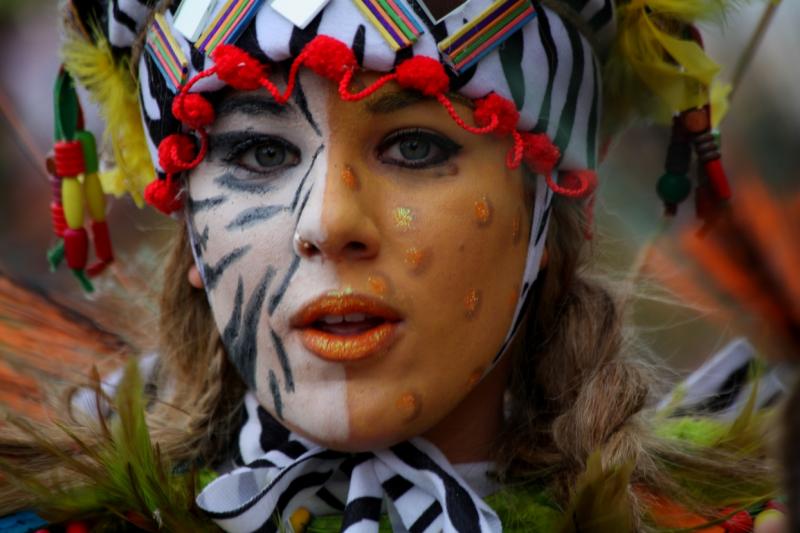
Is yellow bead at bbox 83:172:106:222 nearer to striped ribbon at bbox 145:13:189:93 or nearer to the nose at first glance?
striped ribbon at bbox 145:13:189:93

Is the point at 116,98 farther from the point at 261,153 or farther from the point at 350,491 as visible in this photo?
the point at 350,491

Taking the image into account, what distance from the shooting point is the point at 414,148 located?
2.21m

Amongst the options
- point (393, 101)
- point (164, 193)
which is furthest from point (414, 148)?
point (164, 193)

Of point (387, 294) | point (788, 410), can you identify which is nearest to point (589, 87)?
point (387, 294)

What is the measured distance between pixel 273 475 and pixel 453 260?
561 mm

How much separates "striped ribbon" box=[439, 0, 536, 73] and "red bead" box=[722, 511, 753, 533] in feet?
3.28

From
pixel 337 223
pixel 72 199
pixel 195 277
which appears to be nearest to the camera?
pixel 337 223

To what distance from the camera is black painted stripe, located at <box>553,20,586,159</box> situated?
2.33m

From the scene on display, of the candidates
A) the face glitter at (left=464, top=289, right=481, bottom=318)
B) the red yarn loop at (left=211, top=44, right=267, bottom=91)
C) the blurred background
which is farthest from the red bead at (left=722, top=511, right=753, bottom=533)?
the red yarn loop at (left=211, top=44, right=267, bottom=91)

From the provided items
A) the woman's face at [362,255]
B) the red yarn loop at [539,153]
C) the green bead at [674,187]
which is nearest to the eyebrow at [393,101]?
the woman's face at [362,255]

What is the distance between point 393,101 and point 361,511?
0.75 meters

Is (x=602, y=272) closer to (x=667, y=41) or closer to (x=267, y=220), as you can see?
(x=667, y=41)

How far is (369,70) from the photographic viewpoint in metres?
2.15

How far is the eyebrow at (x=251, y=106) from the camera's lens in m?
2.20
